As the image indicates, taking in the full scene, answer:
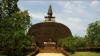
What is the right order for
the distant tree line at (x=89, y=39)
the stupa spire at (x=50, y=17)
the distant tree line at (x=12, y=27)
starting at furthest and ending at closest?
1. the stupa spire at (x=50, y=17)
2. the distant tree line at (x=89, y=39)
3. the distant tree line at (x=12, y=27)

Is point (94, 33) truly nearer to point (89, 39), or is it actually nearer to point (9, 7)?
point (89, 39)

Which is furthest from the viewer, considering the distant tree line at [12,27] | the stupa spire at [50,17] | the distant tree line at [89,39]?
the stupa spire at [50,17]

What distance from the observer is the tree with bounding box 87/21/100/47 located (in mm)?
53406

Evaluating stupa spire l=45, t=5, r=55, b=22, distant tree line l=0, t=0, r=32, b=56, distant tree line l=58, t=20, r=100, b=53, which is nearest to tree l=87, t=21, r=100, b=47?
distant tree line l=58, t=20, r=100, b=53

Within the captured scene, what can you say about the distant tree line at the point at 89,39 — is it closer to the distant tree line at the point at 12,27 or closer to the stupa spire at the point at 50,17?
the distant tree line at the point at 12,27

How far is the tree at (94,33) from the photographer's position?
53.4 meters

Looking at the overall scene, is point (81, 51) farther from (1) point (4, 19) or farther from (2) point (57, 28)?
(2) point (57, 28)

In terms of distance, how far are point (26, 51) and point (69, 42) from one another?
32.2 ft

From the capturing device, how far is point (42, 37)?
68.3m

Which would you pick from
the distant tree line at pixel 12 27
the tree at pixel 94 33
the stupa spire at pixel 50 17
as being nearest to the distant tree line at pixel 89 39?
the tree at pixel 94 33

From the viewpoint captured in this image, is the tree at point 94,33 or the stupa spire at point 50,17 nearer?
the tree at point 94,33

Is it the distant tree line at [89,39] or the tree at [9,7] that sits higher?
the tree at [9,7]

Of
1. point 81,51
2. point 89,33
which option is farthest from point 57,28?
point 81,51

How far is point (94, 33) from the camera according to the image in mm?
54438
